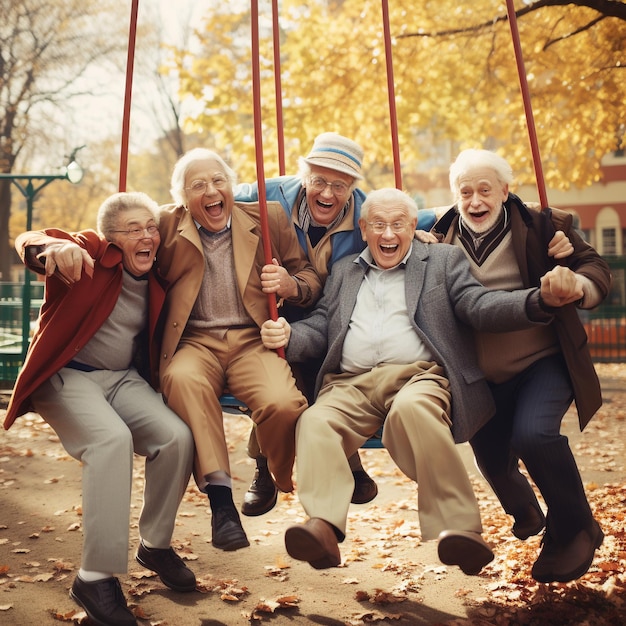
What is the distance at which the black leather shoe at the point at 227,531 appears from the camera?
3592 mm

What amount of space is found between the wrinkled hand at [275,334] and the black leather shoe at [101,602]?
1260 mm

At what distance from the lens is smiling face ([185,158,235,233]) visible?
394cm

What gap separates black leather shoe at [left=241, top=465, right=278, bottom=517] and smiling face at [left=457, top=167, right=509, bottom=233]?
5.76ft

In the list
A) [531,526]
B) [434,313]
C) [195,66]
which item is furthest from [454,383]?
[195,66]

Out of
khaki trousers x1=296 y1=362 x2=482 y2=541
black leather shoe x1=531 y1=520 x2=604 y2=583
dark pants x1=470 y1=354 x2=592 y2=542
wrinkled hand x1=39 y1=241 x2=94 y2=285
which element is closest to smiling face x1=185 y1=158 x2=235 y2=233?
wrinkled hand x1=39 y1=241 x2=94 y2=285

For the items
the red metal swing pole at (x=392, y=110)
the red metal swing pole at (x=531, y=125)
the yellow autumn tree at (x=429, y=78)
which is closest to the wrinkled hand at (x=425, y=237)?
the red metal swing pole at (x=392, y=110)

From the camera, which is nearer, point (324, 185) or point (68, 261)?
point (68, 261)

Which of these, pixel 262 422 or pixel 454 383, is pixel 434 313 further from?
pixel 262 422

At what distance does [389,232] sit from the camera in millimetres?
3824

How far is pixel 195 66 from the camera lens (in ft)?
39.1

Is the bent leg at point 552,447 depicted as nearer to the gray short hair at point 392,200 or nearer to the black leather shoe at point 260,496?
the gray short hair at point 392,200

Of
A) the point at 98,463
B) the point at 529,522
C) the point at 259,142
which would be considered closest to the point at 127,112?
the point at 259,142

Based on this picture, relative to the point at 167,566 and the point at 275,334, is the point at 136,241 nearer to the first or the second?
the point at 275,334

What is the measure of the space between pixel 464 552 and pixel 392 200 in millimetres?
1603
